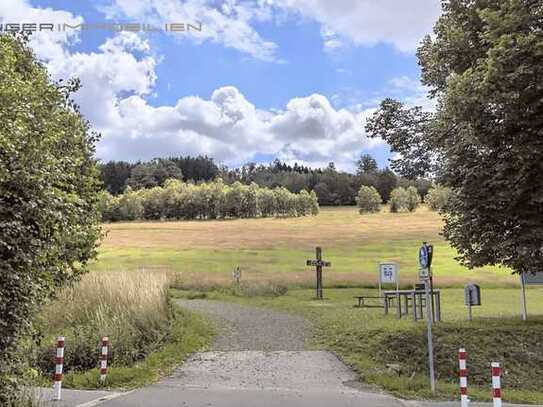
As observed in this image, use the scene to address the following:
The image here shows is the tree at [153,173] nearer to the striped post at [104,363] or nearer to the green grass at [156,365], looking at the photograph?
the green grass at [156,365]

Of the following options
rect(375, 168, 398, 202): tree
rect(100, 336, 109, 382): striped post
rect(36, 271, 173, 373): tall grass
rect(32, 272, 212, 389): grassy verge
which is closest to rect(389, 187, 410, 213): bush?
rect(375, 168, 398, 202): tree

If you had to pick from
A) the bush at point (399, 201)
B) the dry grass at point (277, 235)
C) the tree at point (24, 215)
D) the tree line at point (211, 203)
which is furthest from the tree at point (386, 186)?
the tree at point (24, 215)

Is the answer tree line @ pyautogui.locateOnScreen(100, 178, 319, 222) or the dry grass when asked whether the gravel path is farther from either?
tree line @ pyautogui.locateOnScreen(100, 178, 319, 222)

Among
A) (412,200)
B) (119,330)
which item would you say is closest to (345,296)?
(119,330)

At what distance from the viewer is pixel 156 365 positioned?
40.2ft

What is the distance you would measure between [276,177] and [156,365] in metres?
153

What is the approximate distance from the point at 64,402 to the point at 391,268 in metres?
20.9

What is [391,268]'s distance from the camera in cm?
2797

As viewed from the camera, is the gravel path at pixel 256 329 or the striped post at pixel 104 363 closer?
the striped post at pixel 104 363

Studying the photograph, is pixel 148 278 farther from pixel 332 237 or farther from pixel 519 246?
pixel 332 237

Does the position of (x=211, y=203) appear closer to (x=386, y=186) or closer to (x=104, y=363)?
(x=386, y=186)

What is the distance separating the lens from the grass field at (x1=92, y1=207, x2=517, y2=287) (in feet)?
136

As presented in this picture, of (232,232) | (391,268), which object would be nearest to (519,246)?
(391,268)

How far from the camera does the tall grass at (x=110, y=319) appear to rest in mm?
12633
